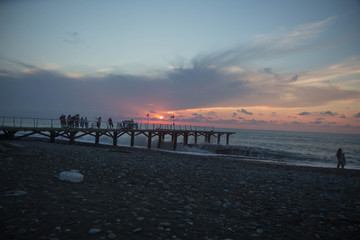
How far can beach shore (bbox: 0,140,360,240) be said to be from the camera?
13.9ft

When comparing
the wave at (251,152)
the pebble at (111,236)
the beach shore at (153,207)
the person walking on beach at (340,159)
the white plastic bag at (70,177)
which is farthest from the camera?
the wave at (251,152)

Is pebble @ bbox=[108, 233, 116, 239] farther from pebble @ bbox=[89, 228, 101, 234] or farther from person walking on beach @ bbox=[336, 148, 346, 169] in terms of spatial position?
person walking on beach @ bbox=[336, 148, 346, 169]

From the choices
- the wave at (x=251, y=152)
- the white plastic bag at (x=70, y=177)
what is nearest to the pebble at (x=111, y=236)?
the white plastic bag at (x=70, y=177)

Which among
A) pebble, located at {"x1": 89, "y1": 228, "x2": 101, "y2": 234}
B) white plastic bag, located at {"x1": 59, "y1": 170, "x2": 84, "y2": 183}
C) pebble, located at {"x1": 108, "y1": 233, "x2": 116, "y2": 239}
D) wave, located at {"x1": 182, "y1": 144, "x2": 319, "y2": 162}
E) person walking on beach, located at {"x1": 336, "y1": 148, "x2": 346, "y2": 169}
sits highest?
white plastic bag, located at {"x1": 59, "y1": 170, "x2": 84, "y2": 183}

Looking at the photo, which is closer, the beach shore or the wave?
the beach shore

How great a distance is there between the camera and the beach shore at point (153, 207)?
422cm

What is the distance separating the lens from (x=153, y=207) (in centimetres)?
580

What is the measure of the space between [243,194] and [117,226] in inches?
208

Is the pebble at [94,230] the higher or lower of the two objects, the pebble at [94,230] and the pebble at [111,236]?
the higher

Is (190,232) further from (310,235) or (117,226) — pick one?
(310,235)

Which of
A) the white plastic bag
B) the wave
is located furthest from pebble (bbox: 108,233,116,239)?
the wave

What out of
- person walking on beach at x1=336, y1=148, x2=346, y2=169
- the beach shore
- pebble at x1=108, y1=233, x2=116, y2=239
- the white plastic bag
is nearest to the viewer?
pebble at x1=108, y1=233, x2=116, y2=239

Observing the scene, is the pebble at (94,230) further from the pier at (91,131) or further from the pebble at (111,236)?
the pier at (91,131)

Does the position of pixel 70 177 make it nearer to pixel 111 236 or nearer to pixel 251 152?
pixel 111 236
